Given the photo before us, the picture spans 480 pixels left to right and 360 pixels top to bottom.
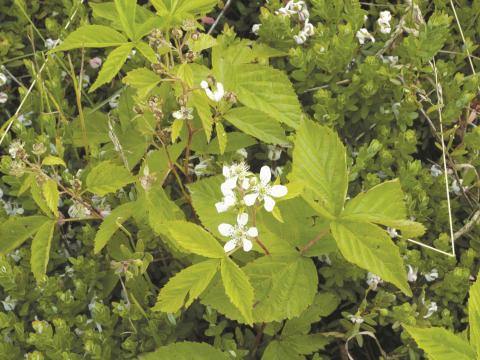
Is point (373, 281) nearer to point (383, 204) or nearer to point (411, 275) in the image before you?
point (411, 275)

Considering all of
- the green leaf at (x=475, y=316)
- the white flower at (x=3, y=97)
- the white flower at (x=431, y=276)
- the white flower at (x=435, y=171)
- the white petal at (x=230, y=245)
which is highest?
the white petal at (x=230, y=245)

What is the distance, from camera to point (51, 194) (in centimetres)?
208

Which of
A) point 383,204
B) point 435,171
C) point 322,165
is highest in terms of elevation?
point 322,165

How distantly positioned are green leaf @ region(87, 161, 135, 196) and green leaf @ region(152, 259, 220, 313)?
1.61 feet

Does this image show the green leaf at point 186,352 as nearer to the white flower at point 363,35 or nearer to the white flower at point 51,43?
the white flower at point 363,35

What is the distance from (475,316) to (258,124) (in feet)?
3.21

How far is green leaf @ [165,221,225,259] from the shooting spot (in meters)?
1.85

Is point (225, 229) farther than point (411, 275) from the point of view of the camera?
No

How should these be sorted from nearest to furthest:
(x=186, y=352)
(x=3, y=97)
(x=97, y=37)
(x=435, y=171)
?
(x=186, y=352) < (x=97, y=37) < (x=435, y=171) < (x=3, y=97)

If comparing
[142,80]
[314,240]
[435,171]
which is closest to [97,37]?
[142,80]

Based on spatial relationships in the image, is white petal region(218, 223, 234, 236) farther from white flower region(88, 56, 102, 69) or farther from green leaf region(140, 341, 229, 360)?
white flower region(88, 56, 102, 69)

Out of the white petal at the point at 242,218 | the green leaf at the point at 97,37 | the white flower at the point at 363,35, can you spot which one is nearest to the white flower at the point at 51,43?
the green leaf at the point at 97,37

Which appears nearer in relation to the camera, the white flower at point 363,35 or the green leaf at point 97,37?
the green leaf at point 97,37

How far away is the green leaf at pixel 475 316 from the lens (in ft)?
5.81
